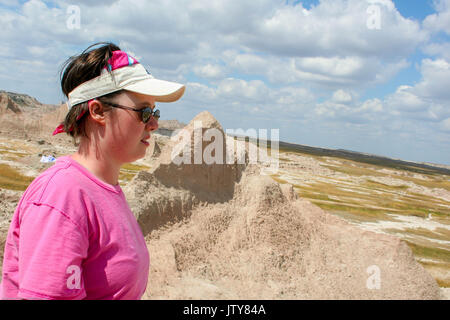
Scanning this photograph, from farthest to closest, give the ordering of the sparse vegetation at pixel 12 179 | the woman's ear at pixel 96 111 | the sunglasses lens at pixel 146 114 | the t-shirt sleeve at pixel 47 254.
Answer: the sparse vegetation at pixel 12 179 < the sunglasses lens at pixel 146 114 < the woman's ear at pixel 96 111 < the t-shirt sleeve at pixel 47 254

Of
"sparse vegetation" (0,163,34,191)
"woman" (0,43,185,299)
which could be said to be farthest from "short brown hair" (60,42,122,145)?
"sparse vegetation" (0,163,34,191)

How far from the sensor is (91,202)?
1516mm

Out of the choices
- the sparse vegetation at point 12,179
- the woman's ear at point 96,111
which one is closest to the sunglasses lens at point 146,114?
the woman's ear at point 96,111

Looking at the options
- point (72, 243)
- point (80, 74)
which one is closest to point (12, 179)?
point (80, 74)

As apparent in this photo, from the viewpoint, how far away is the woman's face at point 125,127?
68.8 inches

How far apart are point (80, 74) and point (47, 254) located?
2.86 feet

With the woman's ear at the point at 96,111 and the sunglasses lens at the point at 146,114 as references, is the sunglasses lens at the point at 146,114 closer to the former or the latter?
the sunglasses lens at the point at 146,114

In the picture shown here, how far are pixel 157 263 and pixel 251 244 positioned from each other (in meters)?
2.16

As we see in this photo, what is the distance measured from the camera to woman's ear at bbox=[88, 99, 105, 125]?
5.55 feet

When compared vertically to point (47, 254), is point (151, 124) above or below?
above

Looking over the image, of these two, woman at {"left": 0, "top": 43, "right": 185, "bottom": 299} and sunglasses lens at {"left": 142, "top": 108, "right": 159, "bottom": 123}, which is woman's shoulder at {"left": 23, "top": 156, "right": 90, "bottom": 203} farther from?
sunglasses lens at {"left": 142, "top": 108, "right": 159, "bottom": 123}

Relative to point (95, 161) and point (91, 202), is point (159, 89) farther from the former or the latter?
point (91, 202)
